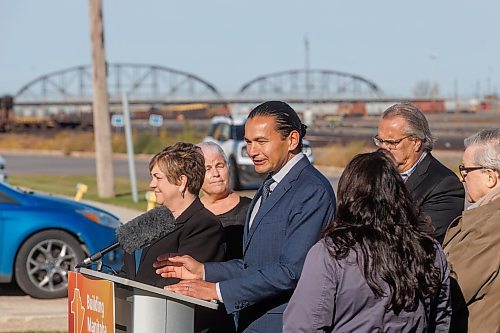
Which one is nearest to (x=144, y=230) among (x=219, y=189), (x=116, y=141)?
(x=219, y=189)

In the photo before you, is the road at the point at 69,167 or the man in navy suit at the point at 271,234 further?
the road at the point at 69,167

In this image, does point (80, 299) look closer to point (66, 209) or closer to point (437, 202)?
point (437, 202)

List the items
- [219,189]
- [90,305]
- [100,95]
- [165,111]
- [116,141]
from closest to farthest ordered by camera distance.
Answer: [90,305] → [219,189] → [100,95] → [116,141] → [165,111]

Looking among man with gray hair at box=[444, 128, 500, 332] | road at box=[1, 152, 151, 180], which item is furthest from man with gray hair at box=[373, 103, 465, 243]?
road at box=[1, 152, 151, 180]

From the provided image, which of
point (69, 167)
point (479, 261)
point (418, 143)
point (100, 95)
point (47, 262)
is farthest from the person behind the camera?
point (69, 167)

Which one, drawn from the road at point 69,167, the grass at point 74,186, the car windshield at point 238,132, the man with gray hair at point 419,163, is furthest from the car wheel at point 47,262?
the road at point 69,167

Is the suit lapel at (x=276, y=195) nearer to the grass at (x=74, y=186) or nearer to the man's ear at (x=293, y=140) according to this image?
the man's ear at (x=293, y=140)

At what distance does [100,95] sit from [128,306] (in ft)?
59.9

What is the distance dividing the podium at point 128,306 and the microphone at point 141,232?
221 mm

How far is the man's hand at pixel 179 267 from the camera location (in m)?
4.59

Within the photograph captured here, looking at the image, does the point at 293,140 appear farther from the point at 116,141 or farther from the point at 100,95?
the point at 116,141

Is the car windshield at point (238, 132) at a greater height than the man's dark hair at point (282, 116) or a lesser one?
lesser

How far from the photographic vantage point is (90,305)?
15.1ft

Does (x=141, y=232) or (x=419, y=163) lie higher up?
(x=419, y=163)
